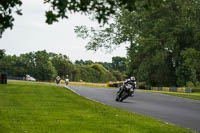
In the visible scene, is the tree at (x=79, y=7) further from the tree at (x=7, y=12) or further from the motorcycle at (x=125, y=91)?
the motorcycle at (x=125, y=91)

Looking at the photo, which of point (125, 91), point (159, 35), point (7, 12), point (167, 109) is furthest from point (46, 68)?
point (7, 12)

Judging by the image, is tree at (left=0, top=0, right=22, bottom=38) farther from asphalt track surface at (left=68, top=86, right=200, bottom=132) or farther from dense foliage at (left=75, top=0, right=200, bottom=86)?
dense foliage at (left=75, top=0, right=200, bottom=86)

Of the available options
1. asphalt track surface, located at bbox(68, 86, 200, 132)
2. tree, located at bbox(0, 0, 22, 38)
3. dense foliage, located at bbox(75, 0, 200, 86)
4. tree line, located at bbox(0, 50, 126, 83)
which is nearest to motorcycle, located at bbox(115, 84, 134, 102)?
asphalt track surface, located at bbox(68, 86, 200, 132)

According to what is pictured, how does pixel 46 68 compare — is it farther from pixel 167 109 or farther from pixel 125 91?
pixel 167 109

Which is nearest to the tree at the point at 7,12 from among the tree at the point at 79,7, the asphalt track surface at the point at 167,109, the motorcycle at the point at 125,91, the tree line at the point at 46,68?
the tree at the point at 79,7

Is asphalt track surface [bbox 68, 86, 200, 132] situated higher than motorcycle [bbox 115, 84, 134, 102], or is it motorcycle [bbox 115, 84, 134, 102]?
motorcycle [bbox 115, 84, 134, 102]

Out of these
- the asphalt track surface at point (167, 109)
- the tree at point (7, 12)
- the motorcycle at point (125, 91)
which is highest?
the tree at point (7, 12)

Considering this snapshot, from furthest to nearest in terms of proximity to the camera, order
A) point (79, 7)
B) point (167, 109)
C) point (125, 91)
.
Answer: point (125, 91) → point (167, 109) → point (79, 7)

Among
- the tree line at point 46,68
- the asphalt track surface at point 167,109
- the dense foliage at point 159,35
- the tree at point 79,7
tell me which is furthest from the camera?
the tree line at point 46,68

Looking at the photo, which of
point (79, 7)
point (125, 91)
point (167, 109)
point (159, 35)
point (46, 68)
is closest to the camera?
point (79, 7)

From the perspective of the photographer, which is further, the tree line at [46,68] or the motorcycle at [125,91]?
the tree line at [46,68]

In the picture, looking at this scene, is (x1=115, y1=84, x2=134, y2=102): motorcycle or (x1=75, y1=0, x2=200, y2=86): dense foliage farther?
(x1=75, y1=0, x2=200, y2=86): dense foliage

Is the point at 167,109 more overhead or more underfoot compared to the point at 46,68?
more underfoot

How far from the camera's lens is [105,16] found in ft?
19.7
